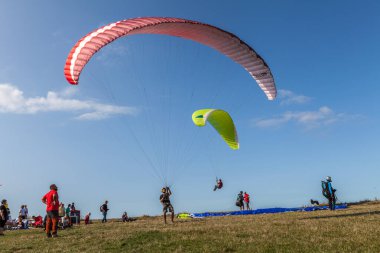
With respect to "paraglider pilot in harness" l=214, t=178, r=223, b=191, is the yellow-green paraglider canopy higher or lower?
higher

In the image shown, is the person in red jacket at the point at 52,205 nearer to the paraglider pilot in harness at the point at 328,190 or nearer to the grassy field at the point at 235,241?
the grassy field at the point at 235,241

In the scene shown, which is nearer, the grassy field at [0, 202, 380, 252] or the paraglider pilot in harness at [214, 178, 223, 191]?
the grassy field at [0, 202, 380, 252]

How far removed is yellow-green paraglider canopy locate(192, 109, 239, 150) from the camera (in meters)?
19.7

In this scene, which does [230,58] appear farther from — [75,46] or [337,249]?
[337,249]

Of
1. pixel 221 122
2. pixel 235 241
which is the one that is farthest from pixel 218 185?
pixel 235 241

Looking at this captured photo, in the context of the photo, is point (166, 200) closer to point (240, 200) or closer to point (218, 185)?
point (218, 185)

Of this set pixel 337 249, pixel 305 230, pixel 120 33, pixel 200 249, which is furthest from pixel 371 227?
pixel 120 33

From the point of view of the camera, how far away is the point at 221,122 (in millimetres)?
20844

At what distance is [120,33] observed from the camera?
49.1 ft

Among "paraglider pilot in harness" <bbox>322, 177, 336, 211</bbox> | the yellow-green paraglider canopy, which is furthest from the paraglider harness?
the yellow-green paraglider canopy

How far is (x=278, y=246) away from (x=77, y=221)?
23804 mm

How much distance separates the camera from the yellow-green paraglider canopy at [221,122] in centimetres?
1973

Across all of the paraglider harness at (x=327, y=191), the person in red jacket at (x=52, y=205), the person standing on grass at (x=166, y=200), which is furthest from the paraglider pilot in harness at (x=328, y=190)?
the person in red jacket at (x=52, y=205)

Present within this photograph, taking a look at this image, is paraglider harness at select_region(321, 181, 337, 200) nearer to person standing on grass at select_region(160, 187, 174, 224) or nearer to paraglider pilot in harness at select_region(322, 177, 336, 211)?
paraglider pilot in harness at select_region(322, 177, 336, 211)
